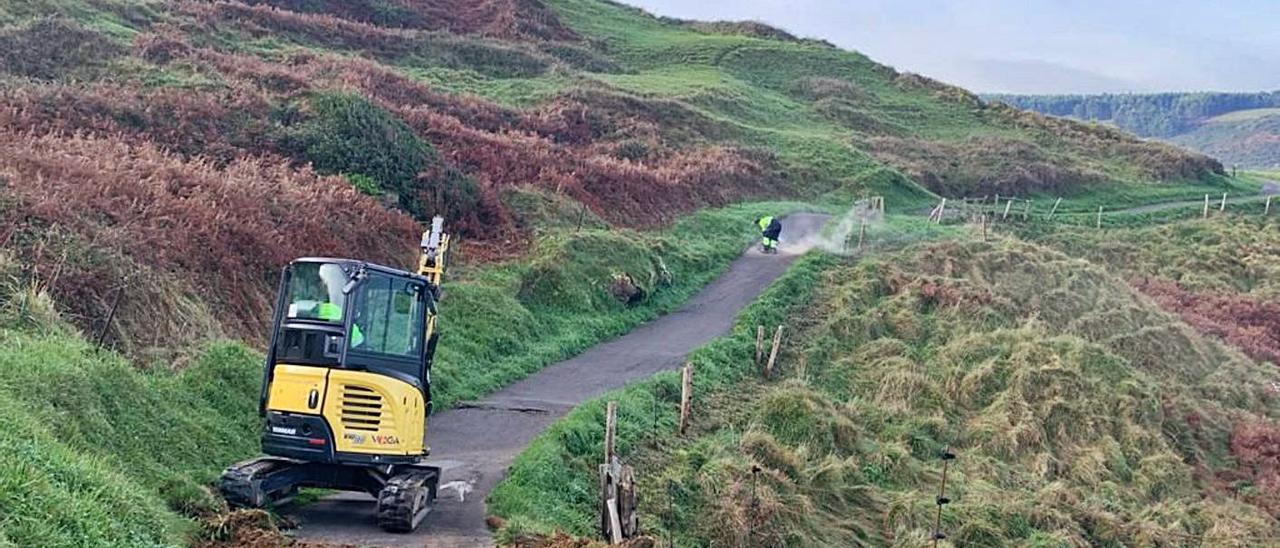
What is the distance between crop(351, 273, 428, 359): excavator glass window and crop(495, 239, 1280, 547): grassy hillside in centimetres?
219

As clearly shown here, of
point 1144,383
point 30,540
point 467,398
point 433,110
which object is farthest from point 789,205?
point 30,540

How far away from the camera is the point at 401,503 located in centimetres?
1120

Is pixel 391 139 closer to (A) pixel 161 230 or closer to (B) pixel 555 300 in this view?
(B) pixel 555 300

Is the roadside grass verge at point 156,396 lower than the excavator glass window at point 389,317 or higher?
lower

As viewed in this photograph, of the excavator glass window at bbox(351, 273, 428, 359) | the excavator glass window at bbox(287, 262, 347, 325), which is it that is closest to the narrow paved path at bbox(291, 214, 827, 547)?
the excavator glass window at bbox(351, 273, 428, 359)

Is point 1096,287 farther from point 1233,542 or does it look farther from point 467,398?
point 467,398

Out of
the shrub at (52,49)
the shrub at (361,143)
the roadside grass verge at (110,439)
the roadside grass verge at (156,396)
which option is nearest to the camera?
the roadside grass verge at (110,439)

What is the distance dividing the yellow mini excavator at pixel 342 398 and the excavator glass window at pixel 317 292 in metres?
0.01

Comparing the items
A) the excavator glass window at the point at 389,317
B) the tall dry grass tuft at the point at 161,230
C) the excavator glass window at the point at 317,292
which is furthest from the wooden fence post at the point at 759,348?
the excavator glass window at the point at 317,292

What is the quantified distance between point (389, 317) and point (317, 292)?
0.77 m

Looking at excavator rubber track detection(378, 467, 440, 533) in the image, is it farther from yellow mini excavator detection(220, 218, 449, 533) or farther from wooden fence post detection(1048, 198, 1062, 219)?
wooden fence post detection(1048, 198, 1062, 219)

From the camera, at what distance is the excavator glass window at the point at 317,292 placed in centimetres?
1151

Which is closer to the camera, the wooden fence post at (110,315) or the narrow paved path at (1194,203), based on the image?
the wooden fence post at (110,315)

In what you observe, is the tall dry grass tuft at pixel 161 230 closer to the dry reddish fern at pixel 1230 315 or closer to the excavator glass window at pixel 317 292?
the excavator glass window at pixel 317 292
